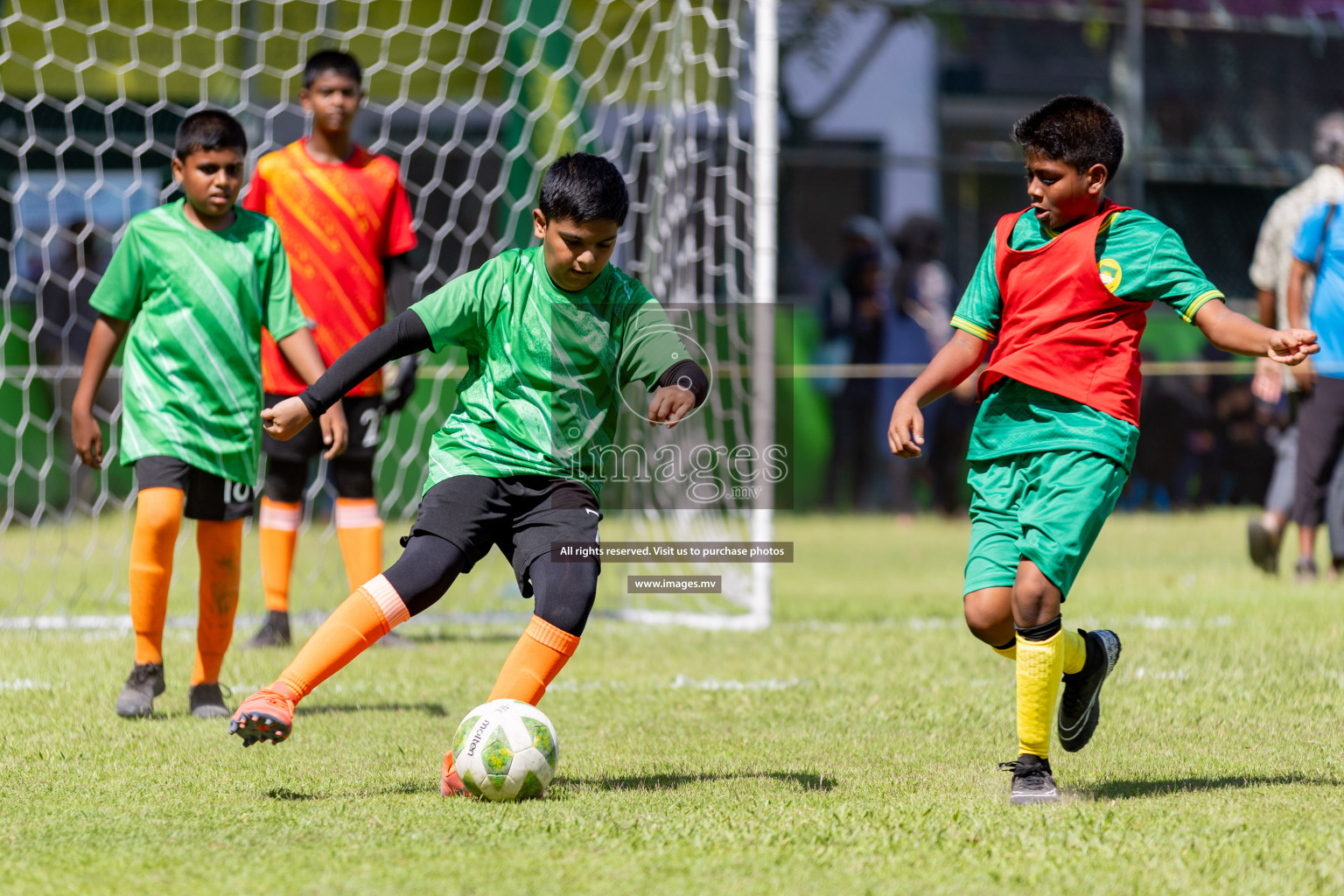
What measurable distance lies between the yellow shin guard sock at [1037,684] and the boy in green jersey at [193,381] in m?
2.14

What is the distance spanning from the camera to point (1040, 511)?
362 cm

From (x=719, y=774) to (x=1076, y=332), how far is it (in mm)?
1430

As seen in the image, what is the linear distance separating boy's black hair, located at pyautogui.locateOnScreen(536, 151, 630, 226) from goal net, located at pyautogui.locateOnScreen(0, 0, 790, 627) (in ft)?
10.5

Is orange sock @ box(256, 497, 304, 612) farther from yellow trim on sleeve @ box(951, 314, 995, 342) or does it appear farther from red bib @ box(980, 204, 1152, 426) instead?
red bib @ box(980, 204, 1152, 426)

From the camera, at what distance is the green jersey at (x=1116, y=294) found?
363cm

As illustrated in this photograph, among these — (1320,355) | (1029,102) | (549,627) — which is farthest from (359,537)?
(1029,102)

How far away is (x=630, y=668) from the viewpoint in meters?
5.72

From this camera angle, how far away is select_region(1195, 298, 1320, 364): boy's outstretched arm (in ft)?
10.9

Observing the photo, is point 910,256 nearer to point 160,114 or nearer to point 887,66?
point 887,66

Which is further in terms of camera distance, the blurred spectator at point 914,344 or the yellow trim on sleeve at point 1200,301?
the blurred spectator at point 914,344

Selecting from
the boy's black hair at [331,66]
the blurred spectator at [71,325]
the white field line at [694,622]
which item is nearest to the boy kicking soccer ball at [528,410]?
the boy's black hair at [331,66]

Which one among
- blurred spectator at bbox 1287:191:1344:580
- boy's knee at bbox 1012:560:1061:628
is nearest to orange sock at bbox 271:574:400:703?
boy's knee at bbox 1012:560:1061:628

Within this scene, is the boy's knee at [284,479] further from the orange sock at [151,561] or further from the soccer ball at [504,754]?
the soccer ball at [504,754]

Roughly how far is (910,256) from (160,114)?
6.32 metres
